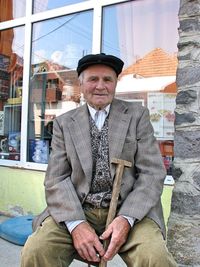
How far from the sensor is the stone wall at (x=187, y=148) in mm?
2598

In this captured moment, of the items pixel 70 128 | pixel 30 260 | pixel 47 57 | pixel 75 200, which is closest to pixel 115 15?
pixel 47 57

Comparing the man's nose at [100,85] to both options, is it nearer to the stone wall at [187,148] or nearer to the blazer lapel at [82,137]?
the blazer lapel at [82,137]

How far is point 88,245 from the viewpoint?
202cm

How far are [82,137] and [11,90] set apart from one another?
128 inches

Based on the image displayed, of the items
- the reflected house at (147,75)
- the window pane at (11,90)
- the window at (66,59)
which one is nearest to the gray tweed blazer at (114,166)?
the window at (66,59)

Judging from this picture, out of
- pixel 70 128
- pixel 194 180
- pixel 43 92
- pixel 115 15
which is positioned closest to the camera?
pixel 70 128

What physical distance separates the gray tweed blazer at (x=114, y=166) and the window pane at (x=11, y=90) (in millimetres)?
2861

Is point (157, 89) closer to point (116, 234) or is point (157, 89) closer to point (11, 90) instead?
point (11, 90)

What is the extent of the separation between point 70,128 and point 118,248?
30.0 inches

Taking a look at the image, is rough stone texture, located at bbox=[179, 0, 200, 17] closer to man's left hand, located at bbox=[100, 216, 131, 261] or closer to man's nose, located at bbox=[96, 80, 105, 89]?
man's nose, located at bbox=[96, 80, 105, 89]

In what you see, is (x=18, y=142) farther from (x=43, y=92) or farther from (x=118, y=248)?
(x=118, y=248)

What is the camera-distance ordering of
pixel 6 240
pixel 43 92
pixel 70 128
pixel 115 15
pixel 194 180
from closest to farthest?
1. pixel 70 128
2. pixel 194 180
3. pixel 6 240
4. pixel 115 15
5. pixel 43 92

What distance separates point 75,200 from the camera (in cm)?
219

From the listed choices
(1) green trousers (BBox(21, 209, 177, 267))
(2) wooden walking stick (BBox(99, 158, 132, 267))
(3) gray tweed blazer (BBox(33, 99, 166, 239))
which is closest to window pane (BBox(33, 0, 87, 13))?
(3) gray tweed blazer (BBox(33, 99, 166, 239))
